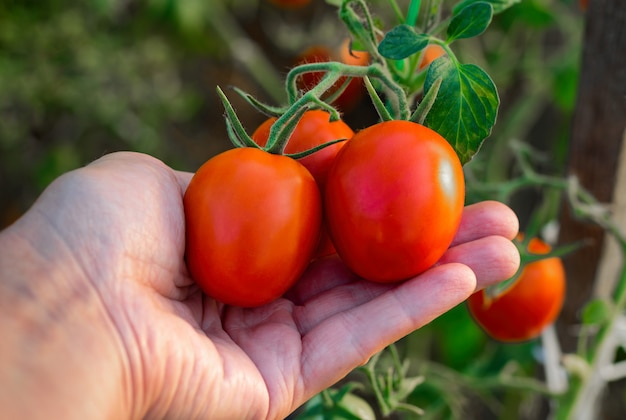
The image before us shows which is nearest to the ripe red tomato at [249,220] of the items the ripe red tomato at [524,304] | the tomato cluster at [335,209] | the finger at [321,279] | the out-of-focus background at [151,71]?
the tomato cluster at [335,209]

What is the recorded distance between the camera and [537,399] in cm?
154

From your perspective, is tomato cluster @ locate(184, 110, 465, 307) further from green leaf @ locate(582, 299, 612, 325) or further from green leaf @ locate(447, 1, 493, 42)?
green leaf @ locate(582, 299, 612, 325)

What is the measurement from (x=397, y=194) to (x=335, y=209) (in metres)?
0.08

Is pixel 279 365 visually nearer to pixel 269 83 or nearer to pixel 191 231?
pixel 191 231

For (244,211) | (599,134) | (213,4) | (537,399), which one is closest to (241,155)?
(244,211)

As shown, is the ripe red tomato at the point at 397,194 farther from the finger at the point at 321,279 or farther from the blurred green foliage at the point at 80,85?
the blurred green foliage at the point at 80,85

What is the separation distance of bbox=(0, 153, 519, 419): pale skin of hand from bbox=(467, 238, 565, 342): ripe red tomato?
23 centimetres

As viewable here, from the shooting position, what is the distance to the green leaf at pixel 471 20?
2.48ft

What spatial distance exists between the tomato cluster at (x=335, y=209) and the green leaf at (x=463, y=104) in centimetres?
2

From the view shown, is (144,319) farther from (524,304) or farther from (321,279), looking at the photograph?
(524,304)

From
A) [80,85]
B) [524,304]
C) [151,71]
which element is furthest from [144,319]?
[151,71]

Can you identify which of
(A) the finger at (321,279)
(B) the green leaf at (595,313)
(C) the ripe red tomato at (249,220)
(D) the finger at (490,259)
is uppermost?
(C) the ripe red tomato at (249,220)

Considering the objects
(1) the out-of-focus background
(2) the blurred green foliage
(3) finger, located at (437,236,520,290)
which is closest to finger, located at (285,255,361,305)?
(3) finger, located at (437,236,520,290)

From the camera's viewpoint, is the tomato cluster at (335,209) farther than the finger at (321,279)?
No
